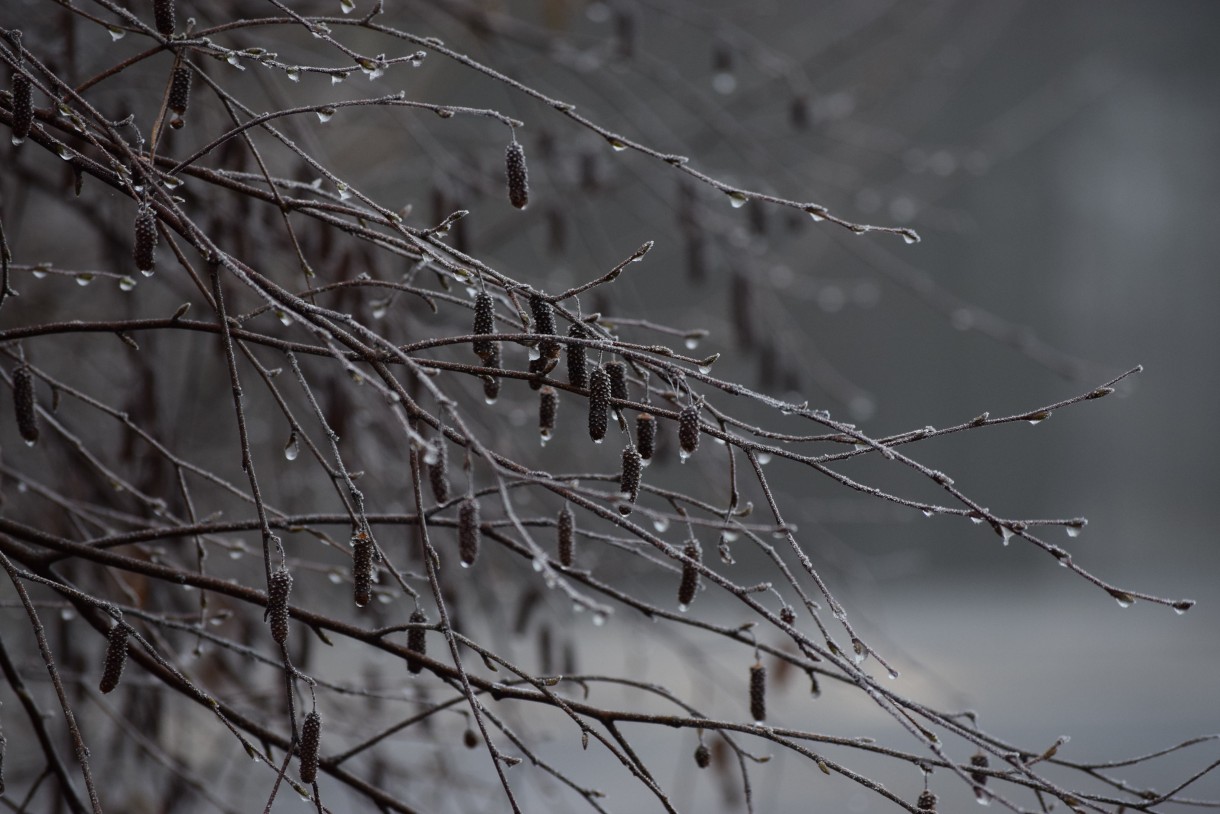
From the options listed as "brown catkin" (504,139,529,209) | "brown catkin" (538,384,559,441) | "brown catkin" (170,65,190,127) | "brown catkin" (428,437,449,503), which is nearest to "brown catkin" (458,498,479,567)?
"brown catkin" (428,437,449,503)

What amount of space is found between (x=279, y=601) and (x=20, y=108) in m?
0.41

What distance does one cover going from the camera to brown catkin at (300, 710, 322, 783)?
87 centimetres

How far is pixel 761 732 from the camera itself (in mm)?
880

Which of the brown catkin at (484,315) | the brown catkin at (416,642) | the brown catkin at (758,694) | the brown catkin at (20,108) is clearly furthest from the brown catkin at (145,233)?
the brown catkin at (758,694)

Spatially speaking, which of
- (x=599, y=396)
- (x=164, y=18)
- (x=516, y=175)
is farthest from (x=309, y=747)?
(x=164, y=18)

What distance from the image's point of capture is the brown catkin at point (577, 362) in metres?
0.87

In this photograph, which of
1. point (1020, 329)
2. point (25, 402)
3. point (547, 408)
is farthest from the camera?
point (1020, 329)

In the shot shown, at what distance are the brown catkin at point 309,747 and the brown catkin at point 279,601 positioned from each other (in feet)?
0.23

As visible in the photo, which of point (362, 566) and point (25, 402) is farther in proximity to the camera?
point (25, 402)

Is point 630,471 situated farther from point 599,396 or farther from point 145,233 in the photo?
point 145,233

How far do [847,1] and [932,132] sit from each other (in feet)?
3.62

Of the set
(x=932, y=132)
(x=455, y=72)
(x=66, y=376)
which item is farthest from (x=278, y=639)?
(x=932, y=132)

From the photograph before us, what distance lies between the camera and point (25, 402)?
106cm

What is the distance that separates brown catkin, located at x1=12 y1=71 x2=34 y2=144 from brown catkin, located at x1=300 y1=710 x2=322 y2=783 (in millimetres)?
481
